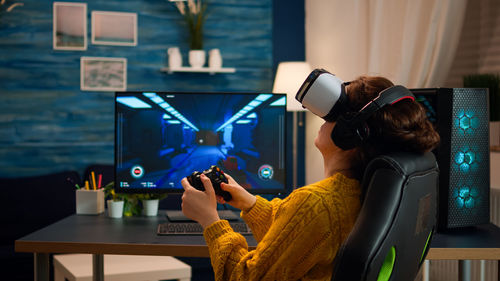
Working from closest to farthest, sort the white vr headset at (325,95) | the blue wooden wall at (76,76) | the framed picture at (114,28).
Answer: the white vr headset at (325,95) → the blue wooden wall at (76,76) → the framed picture at (114,28)

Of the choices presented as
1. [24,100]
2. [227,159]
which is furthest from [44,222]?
[227,159]

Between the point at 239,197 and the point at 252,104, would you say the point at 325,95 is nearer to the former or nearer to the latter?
the point at 239,197

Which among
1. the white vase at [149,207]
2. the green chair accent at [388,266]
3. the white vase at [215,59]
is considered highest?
the white vase at [215,59]

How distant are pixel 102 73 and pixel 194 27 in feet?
2.68

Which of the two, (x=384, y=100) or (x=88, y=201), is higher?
(x=384, y=100)

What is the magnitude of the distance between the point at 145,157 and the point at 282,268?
3.56 feet

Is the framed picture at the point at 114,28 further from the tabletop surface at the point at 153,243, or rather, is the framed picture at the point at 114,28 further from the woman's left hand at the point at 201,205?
the woman's left hand at the point at 201,205

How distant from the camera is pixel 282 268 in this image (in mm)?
1206

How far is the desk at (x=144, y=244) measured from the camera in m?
1.62

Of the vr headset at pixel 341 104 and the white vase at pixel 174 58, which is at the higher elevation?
the white vase at pixel 174 58

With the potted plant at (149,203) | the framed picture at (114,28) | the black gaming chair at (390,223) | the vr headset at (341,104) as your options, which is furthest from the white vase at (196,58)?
the black gaming chair at (390,223)

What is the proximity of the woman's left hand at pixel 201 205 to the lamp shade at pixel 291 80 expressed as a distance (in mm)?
2572

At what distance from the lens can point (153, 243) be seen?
5.62ft

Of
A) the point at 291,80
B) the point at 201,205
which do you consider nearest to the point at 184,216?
the point at 201,205
